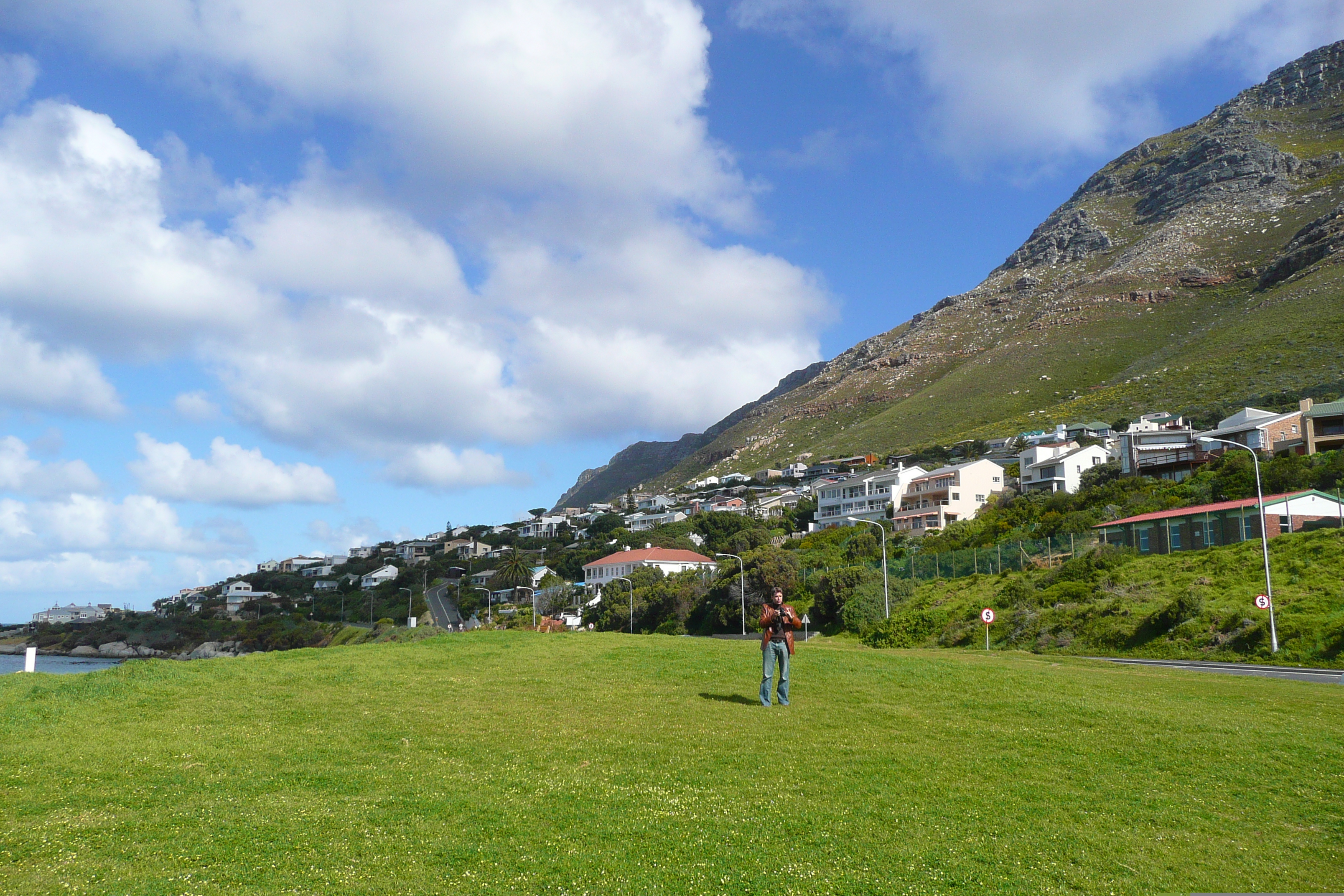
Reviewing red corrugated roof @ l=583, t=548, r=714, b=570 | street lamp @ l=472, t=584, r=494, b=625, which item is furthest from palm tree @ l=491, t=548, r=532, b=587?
red corrugated roof @ l=583, t=548, r=714, b=570

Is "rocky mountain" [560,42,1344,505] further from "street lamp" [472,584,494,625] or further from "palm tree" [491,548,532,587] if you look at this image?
"street lamp" [472,584,494,625]

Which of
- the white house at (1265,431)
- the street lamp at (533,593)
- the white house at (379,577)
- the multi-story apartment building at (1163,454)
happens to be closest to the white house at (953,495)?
the multi-story apartment building at (1163,454)

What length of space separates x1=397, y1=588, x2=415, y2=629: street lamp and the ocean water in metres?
31.1

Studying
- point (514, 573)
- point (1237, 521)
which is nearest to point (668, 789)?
point (1237, 521)

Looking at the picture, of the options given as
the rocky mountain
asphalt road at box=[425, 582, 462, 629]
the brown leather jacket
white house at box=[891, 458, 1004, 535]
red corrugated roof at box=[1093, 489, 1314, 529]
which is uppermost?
the rocky mountain

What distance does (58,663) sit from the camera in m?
104

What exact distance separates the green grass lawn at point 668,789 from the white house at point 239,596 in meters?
145


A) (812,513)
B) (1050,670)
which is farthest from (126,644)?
(1050,670)

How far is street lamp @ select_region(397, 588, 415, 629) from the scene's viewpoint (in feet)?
356

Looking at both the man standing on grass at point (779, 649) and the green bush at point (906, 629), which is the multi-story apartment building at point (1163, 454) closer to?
the green bush at point (906, 629)

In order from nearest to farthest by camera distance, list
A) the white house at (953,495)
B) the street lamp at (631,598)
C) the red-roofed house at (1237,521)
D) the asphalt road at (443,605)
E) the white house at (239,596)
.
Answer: the red-roofed house at (1237,521) < the street lamp at (631,598) < the white house at (953,495) < the asphalt road at (443,605) < the white house at (239,596)

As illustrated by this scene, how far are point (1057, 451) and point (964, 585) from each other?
4731cm

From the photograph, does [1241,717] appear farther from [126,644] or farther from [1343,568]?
[126,644]

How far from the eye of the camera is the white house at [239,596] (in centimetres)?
14488
